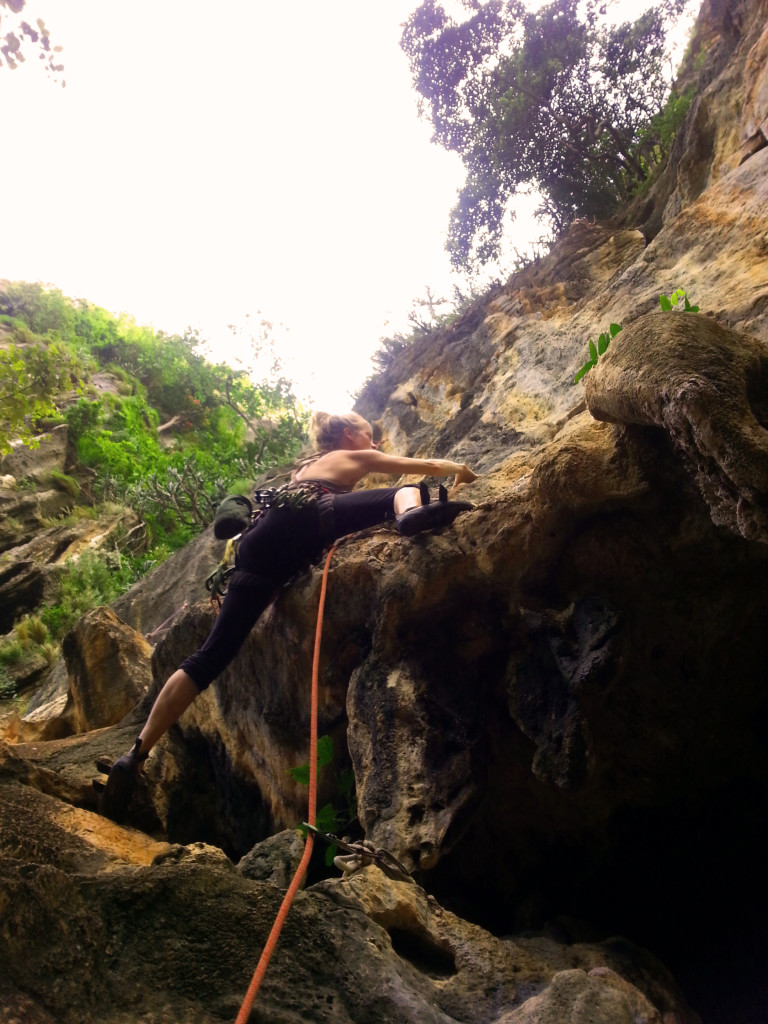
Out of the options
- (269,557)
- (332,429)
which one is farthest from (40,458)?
(269,557)

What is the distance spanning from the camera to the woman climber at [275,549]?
11.7 ft

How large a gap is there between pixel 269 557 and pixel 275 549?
66mm

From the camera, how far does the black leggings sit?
153 inches

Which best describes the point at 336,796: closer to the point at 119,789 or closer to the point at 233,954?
the point at 119,789

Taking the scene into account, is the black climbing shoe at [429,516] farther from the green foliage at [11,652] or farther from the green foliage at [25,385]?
the green foliage at [11,652]

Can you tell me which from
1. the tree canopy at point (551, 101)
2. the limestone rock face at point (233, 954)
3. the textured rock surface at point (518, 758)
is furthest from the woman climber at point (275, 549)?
the tree canopy at point (551, 101)

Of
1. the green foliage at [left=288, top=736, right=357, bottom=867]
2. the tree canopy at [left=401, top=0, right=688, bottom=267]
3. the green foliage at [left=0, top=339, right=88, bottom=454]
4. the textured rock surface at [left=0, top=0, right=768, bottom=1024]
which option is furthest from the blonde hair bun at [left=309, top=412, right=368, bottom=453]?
the tree canopy at [left=401, top=0, right=688, bottom=267]

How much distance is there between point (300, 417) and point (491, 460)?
12.9 m

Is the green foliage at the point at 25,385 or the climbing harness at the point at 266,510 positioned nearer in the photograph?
the climbing harness at the point at 266,510

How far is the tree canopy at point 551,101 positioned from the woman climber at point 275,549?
288 inches

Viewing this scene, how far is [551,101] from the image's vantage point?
384 inches

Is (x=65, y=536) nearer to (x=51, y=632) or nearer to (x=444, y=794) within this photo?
(x=51, y=632)

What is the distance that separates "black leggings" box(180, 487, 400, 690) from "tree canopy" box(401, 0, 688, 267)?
24.4 ft

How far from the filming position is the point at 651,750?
312 cm
